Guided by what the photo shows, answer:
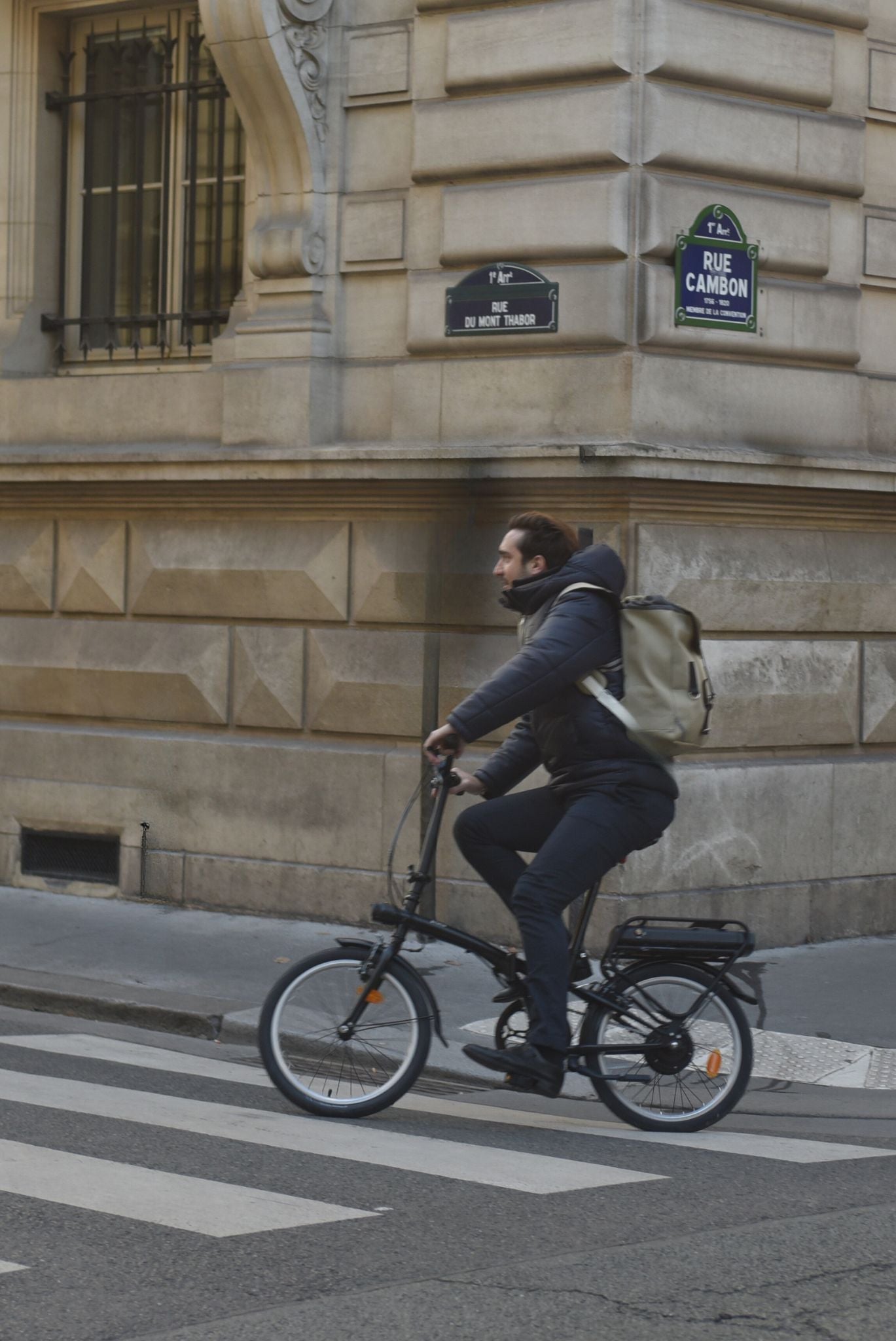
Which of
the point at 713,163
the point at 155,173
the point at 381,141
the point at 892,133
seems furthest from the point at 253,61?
the point at 892,133

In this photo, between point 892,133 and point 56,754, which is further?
point 56,754

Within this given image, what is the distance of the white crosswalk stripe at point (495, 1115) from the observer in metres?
5.97

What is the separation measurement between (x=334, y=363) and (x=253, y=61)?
1.53 metres

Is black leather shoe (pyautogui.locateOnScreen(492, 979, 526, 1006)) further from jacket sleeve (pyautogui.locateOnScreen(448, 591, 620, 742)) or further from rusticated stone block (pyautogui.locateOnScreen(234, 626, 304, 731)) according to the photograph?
rusticated stone block (pyautogui.locateOnScreen(234, 626, 304, 731))

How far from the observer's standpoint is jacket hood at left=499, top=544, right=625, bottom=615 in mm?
6250

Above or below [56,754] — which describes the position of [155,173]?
above

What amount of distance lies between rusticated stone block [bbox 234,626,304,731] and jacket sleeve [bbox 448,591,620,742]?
159 inches

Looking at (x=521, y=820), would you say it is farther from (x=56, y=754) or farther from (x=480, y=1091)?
(x=56, y=754)

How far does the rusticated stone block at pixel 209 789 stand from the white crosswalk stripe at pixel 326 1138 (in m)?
3.35

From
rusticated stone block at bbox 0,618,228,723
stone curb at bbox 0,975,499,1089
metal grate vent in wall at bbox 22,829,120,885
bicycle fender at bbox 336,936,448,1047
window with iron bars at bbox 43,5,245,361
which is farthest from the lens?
window with iron bars at bbox 43,5,245,361

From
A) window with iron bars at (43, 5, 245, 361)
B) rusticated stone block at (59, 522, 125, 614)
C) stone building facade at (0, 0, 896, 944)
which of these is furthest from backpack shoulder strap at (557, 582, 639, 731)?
window with iron bars at (43, 5, 245, 361)

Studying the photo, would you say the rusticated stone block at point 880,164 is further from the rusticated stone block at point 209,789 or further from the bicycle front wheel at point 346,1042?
the bicycle front wheel at point 346,1042

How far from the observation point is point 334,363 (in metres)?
10.1

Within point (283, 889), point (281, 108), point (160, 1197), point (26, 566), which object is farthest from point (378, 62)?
point (160, 1197)
